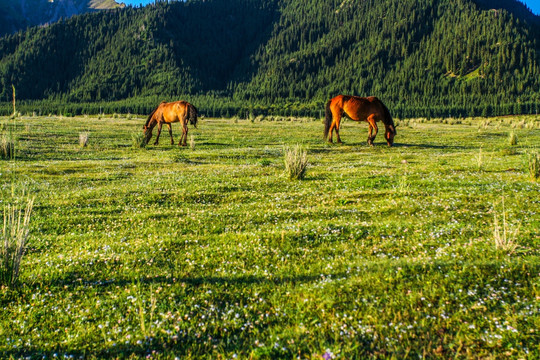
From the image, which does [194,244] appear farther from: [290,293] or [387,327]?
[387,327]

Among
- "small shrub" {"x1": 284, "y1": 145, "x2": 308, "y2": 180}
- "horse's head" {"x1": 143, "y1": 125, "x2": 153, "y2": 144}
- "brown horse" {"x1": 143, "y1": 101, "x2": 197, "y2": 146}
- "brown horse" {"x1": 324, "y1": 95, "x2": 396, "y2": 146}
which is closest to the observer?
"small shrub" {"x1": 284, "y1": 145, "x2": 308, "y2": 180}

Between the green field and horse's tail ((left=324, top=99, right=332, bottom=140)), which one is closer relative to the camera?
the green field

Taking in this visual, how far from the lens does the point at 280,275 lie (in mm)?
5938

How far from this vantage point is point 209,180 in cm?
1512

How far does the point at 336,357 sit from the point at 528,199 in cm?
982

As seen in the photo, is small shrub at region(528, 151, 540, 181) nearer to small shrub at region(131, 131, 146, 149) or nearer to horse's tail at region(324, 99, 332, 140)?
horse's tail at region(324, 99, 332, 140)

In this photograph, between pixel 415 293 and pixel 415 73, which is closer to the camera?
pixel 415 293

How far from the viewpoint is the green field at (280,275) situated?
4.17 m

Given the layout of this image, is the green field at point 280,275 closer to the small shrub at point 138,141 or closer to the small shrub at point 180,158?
the small shrub at point 180,158

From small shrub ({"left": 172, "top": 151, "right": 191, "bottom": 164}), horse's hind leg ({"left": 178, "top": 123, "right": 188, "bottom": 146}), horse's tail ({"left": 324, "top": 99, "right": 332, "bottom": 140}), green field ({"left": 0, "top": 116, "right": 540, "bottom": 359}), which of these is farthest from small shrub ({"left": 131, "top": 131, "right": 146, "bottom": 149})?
horse's tail ({"left": 324, "top": 99, "right": 332, "bottom": 140})

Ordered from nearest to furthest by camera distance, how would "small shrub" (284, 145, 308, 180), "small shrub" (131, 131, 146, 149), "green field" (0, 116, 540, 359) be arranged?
1. "green field" (0, 116, 540, 359)
2. "small shrub" (284, 145, 308, 180)
3. "small shrub" (131, 131, 146, 149)

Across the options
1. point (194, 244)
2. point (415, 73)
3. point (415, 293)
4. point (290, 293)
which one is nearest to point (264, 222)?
point (194, 244)

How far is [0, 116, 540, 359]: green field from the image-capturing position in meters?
4.17

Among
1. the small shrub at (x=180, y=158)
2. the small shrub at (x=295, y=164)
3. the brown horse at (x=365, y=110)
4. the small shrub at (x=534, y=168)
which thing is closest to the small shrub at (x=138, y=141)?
A: the small shrub at (x=180, y=158)
